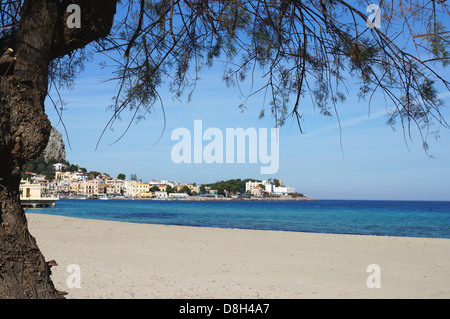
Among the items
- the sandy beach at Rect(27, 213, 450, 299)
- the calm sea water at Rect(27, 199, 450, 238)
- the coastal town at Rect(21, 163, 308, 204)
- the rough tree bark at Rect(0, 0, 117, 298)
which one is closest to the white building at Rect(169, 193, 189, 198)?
the coastal town at Rect(21, 163, 308, 204)

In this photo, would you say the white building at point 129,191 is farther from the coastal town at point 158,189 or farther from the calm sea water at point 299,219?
the calm sea water at point 299,219

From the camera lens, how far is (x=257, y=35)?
9.82 ft

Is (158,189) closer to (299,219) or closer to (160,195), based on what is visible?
(160,195)

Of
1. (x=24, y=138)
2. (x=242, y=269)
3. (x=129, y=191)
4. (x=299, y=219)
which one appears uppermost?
(x=24, y=138)

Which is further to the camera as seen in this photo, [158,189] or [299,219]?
[158,189]

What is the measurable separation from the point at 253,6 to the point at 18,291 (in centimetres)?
253

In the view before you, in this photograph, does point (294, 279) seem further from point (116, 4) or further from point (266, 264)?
point (116, 4)

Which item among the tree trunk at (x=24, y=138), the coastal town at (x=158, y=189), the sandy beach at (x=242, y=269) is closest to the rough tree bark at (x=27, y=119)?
the tree trunk at (x=24, y=138)

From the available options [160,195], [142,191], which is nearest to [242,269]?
[160,195]

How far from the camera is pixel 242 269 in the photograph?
25.2 ft

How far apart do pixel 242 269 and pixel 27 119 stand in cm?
600

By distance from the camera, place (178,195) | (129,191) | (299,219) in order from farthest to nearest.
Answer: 1. (129,191)
2. (178,195)
3. (299,219)

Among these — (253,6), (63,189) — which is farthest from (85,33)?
(63,189)
